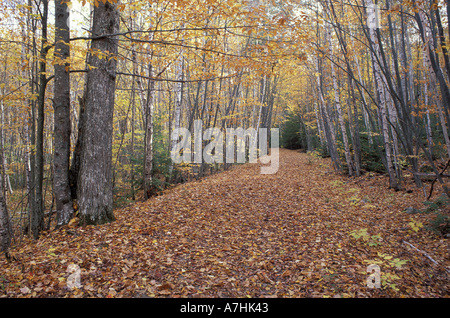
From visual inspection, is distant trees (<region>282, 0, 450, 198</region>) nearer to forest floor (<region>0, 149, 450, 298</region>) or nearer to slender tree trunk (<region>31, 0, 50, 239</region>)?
forest floor (<region>0, 149, 450, 298</region>)

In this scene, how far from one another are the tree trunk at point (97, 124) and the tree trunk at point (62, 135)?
393 millimetres

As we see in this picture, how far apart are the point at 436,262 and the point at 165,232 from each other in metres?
4.33

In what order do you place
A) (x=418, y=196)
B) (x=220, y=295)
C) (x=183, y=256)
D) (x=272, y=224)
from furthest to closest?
(x=418, y=196)
(x=272, y=224)
(x=183, y=256)
(x=220, y=295)

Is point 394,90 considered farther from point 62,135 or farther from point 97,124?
point 62,135

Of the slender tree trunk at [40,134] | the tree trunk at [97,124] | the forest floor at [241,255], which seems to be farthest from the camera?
the tree trunk at [97,124]

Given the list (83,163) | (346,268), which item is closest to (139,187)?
(83,163)

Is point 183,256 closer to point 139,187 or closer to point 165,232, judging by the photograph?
point 165,232

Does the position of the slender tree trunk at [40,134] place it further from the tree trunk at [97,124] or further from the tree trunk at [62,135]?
the tree trunk at [97,124]

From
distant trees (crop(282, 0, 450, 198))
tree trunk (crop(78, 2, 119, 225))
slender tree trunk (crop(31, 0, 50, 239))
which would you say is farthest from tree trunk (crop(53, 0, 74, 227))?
distant trees (crop(282, 0, 450, 198))

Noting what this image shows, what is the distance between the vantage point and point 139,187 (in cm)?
937

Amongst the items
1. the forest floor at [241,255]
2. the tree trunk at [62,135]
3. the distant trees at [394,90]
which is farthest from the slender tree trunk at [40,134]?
the distant trees at [394,90]

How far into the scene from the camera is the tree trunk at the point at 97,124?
15.3 feet

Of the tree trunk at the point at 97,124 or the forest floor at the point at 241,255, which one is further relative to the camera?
the tree trunk at the point at 97,124

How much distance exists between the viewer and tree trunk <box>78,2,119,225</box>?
15.3 ft
